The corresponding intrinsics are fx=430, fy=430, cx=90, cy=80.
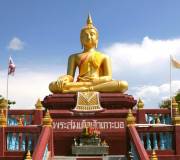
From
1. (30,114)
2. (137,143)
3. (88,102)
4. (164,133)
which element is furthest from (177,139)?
(30,114)

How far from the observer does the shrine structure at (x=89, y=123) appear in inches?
512

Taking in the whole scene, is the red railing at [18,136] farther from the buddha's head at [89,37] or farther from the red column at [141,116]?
the buddha's head at [89,37]

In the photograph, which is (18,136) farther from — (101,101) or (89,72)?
(89,72)

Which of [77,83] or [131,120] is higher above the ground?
[77,83]

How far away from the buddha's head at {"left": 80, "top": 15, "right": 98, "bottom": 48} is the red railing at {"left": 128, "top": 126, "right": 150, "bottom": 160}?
683cm

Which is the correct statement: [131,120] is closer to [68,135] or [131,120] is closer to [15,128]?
[68,135]

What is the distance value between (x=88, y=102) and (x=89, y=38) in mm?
4053

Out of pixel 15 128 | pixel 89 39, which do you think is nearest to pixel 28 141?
pixel 15 128

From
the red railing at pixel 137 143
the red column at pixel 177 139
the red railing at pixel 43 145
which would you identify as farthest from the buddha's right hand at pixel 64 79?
the red column at pixel 177 139

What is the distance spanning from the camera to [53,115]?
15.4 meters

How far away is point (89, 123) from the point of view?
15.1m

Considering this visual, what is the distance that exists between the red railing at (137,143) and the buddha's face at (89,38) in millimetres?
6822

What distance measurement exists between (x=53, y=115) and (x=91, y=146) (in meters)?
2.48

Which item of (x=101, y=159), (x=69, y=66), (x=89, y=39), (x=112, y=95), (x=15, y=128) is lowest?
(x=101, y=159)
